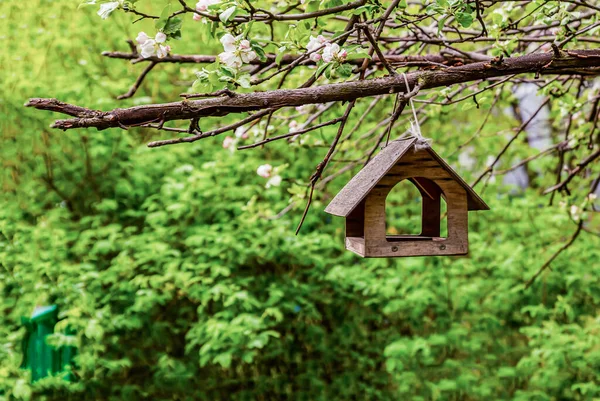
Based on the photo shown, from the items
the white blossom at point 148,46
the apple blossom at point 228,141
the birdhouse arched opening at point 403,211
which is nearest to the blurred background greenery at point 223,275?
the birdhouse arched opening at point 403,211

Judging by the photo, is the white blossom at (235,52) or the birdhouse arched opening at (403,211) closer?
the white blossom at (235,52)

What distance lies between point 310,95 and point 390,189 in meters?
0.29

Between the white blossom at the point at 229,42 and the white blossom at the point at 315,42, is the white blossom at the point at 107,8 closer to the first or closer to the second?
the white blossom at the point at 229,42

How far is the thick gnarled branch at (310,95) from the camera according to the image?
1397mm

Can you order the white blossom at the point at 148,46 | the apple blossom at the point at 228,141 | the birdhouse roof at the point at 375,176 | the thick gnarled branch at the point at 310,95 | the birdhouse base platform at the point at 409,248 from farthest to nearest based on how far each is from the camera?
the apple blossom at the point at 228,141
the white blossom at the point at 148,46
the birdhouse base platform at the point at 409,248
the birdhouse roof at the point at 375,176
the thick gnarled branch at the point at 310,95

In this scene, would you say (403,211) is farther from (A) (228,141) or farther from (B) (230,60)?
(B) (230,60)

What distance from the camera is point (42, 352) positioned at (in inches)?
136

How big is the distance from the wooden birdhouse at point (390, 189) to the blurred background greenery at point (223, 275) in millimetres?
1290

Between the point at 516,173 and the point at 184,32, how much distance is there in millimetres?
2852

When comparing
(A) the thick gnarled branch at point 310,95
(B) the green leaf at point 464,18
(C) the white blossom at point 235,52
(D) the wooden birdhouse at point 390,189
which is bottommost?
(D) the wooden birdhouse at point 390,189

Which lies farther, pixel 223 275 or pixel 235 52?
pixel 223 275

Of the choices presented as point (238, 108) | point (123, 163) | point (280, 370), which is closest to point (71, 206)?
point (123, 163)

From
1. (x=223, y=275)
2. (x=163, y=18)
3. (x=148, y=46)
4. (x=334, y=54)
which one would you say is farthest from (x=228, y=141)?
(x=334, y=54)

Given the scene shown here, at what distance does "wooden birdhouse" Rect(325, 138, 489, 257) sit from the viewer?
1.61 m
